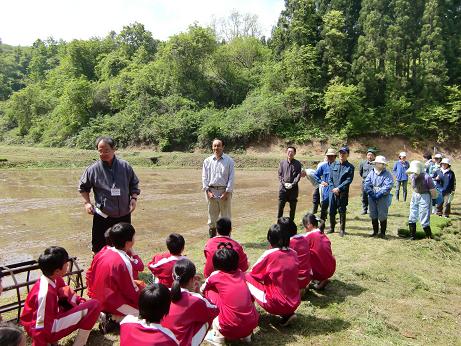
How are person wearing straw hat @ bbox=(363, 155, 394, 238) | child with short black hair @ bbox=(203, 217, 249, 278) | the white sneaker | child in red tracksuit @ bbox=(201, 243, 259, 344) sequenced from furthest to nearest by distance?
person wearing straw hat @ bbox=(363, 155, 394, 238), child with short black hair @ bbox=(203, 217, 249, 278), the white sneaker, child in red tracksuit @ bbox=(201, 243, 259, 344)

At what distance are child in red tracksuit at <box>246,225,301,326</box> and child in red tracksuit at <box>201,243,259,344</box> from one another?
15.2 inches

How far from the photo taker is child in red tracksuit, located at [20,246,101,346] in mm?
3270

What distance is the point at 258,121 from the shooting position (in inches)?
1389

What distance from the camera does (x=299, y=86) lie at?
35.5 meters

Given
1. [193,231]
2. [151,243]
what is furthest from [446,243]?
[151,243]

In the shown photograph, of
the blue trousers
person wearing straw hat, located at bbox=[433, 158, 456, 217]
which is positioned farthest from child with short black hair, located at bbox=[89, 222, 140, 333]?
person wearing straw hat, located at bbox=[433, 158, 456, 217]

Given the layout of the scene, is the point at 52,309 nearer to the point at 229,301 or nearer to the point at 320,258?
the point at 229,301

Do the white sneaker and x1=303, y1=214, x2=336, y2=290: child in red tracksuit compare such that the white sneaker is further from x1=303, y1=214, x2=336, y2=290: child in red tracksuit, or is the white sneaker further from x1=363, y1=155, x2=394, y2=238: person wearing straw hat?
x1=363, y1=155, x2=394, y2=238: person wearing straw hat

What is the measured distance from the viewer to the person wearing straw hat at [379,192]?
8.00 meters

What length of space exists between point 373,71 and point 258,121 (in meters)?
10.9

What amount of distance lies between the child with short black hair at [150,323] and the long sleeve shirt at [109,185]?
264 centimetres

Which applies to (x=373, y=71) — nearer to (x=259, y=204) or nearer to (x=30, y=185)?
(x=259, y=204)

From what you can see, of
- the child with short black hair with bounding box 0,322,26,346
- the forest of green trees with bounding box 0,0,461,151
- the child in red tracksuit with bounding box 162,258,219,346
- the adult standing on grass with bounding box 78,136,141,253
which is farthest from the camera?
the forest of green trees with bounding box 0,0,461,151

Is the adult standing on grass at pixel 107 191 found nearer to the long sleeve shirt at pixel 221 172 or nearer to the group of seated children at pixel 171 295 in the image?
the group of seated children at pixel 171 295
